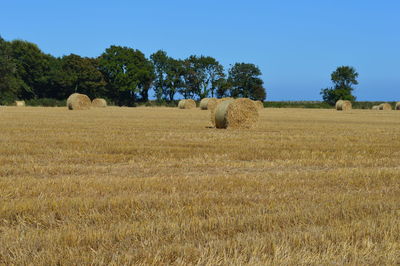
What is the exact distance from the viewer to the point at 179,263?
11.1 feet

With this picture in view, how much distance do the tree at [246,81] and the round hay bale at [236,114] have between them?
77001 mm

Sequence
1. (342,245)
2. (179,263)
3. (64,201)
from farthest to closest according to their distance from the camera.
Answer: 1. (64,201)
2. (342,245)
3. (179,263)

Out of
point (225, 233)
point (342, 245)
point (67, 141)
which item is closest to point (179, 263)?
point (225, 233)

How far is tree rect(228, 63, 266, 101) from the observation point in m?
98.4

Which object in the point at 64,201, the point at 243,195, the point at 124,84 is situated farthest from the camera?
the point at 124,84

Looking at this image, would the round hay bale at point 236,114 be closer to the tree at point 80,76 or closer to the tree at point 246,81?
the tree at point 80,76

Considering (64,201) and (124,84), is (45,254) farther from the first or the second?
(124,84)

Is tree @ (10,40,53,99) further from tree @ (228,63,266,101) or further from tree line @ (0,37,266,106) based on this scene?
tree @ (228,63,266,101)

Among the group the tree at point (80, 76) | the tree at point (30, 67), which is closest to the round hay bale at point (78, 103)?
the tree at point (80, 76)

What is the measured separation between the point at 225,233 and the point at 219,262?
2.72 feet

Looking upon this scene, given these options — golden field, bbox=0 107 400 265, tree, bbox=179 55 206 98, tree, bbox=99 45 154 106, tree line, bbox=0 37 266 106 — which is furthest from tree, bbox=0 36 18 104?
golden field, bbox=0 107 400 265

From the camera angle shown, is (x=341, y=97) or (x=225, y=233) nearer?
(x=225, y=233)

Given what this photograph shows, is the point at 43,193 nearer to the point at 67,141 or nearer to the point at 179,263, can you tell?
the point at 179,263

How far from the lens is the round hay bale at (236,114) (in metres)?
19.9
